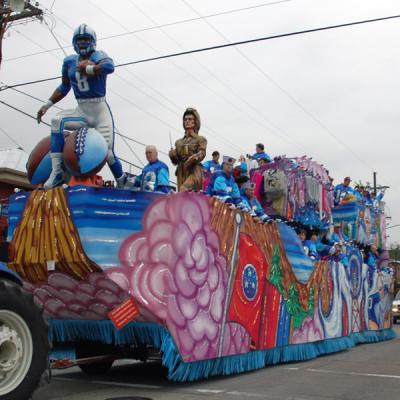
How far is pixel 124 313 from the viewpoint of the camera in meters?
6.70

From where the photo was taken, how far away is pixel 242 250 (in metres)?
8.48

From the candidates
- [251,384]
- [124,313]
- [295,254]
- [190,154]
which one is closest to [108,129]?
[190,154]

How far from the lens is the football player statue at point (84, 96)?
7359 millimetres

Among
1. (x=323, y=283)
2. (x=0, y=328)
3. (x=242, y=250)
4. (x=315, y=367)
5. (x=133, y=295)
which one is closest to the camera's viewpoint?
(x=0, y=328)

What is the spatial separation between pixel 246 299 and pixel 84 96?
3.52m

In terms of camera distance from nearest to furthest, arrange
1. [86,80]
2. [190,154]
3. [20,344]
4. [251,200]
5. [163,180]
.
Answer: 1. [20,344]
2. [86,80]
3. [163,180]
4. [190,154]
5. [251,200]

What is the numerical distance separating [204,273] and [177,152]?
2.05 metres

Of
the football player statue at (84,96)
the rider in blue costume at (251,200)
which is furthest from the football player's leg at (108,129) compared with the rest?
the rider in blue costume at (251,200)

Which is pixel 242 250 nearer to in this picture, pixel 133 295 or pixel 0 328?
pixel 133 295

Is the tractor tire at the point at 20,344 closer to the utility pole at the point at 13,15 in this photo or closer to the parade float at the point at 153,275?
the parade float at the point at 153,275

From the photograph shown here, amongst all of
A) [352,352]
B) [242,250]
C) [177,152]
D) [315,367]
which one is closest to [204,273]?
[242,250]

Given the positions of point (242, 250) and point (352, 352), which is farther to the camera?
point (352, 352)

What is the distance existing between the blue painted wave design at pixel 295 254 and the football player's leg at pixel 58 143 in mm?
3982

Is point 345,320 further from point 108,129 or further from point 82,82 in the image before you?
point 82,82
